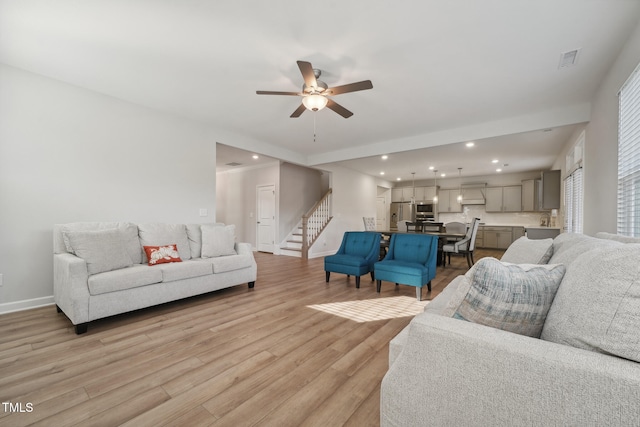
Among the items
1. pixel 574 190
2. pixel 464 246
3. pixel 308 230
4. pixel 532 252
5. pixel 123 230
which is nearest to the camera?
pixel 532 252

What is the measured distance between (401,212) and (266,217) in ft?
18.4

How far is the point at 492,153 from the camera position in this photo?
6.15 metres

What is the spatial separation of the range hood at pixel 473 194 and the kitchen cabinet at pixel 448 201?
0.26 m

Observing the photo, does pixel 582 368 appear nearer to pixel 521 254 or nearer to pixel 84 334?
pixel 521 254

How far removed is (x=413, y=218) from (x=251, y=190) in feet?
19.9

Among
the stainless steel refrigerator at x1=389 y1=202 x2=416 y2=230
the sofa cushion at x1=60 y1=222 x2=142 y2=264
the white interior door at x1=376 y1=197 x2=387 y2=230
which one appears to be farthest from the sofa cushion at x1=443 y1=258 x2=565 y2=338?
the white interior door at x1=376 y1=197 x2=387 y2=230

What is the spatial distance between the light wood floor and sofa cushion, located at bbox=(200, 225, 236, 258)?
0.72m

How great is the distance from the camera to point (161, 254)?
3.29 meters

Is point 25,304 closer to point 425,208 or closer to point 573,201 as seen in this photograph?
point 573,201

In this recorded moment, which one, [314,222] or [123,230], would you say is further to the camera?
[314,222]

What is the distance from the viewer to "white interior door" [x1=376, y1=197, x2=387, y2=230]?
420 inches

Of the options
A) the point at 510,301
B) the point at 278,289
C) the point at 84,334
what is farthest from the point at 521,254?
the point at 84,334

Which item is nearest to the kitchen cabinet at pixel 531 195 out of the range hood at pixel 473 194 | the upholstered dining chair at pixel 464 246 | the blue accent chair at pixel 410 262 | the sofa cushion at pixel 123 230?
the range hood at pixel 473 194

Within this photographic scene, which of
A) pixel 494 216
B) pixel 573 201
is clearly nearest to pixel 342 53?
pixel 573 201
